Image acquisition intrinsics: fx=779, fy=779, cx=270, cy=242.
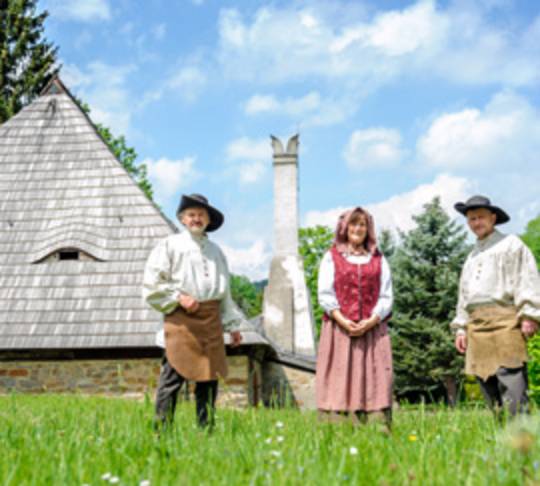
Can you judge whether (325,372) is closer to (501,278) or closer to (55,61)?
(501,278)

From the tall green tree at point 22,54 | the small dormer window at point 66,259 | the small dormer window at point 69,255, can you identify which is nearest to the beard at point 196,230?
the small dormer window at point 66,259

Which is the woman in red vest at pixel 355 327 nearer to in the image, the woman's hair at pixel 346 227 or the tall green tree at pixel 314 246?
the woman's hair at pixel 346 227

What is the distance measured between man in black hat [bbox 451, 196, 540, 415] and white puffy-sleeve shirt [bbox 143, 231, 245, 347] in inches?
65.0

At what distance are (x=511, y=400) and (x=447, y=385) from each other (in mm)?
17793

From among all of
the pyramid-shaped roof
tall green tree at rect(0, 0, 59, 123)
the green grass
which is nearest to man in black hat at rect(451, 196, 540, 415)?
the green grass

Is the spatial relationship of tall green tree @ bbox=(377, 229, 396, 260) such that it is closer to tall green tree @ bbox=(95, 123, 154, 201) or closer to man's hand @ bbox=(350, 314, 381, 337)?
tall green tree @ bbox=(95, 123, 154, 201)

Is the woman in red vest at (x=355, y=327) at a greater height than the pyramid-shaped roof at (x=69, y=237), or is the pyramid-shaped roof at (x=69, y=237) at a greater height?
the pyramid-shaped roof at (x=69, y=237)

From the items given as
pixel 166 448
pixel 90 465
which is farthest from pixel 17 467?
pixel 166 448

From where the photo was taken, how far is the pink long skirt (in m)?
4.68

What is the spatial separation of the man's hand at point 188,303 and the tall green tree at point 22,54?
22.7 m

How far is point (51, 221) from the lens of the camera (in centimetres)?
1430

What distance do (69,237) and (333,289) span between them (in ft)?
31.7

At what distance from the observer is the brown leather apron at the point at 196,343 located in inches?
187

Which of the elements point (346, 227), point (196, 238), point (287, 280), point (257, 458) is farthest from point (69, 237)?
point (257, 458)
